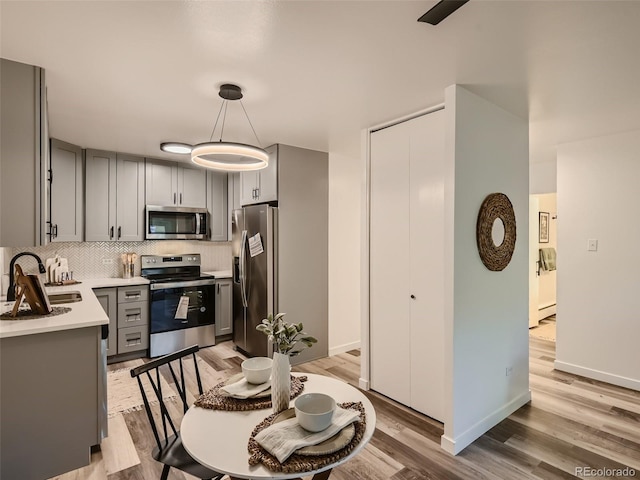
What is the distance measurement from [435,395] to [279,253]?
78.9 inches

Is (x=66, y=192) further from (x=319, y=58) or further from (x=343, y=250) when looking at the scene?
(x=319, y=58)

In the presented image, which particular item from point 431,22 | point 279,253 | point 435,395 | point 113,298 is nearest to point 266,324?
point 431,22

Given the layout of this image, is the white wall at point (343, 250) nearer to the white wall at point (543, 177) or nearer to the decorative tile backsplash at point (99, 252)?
the decorative tile backsplash at point (99, 252)

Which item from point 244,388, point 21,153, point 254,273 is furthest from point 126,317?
point 244,388

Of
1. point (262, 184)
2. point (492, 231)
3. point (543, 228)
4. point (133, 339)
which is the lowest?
point (133, 339)

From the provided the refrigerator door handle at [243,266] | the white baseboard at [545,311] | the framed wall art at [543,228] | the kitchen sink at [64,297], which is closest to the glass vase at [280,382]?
the kitchen sink at [64,297]

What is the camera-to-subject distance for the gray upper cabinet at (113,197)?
13.0 ft

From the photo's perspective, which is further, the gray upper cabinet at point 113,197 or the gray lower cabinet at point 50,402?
the gray upper cabinet at point 113,197

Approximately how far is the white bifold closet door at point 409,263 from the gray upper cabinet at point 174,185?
2.65 metres

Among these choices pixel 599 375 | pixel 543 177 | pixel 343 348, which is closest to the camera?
pixel 599 375

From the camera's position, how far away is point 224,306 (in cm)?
454

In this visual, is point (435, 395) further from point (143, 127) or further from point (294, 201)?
point (143, 127)

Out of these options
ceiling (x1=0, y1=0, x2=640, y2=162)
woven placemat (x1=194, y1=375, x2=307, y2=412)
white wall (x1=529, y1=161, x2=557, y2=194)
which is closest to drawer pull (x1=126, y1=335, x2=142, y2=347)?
ceiling (x1=0, y1=0, x2=640, y2=162)

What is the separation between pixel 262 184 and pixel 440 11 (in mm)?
2733
